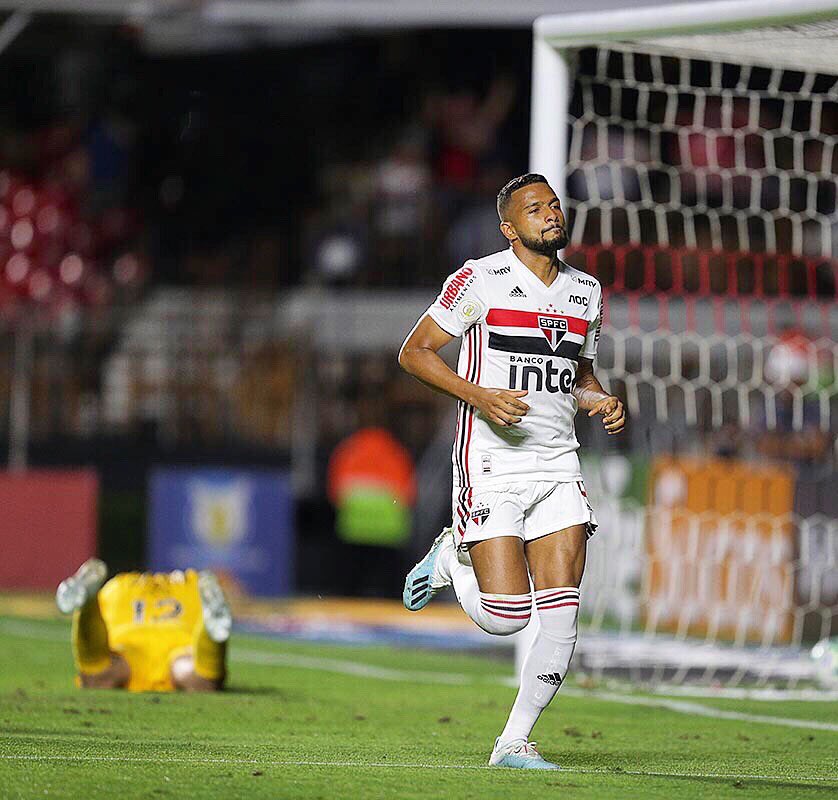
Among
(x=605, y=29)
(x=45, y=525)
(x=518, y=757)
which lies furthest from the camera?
(x=45, y=525)

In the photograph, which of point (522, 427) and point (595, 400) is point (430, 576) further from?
point (595, 400)

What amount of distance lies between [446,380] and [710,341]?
8391mm

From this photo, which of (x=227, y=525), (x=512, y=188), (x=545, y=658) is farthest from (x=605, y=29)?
(x=227, y=525)

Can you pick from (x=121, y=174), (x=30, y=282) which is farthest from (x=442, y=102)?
(x=30, y=282)

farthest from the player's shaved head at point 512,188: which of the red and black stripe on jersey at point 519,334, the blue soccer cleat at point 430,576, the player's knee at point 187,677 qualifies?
the player's knee at point 187,677

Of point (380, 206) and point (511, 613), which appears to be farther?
point (380, 206)

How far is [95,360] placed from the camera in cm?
1686

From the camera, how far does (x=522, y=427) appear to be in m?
5.52

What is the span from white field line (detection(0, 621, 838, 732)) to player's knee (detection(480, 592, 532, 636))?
2.25 m

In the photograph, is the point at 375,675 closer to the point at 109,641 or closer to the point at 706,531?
the point at 109,641

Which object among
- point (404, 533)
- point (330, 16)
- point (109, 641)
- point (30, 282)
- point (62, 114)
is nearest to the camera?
point (109, 641)

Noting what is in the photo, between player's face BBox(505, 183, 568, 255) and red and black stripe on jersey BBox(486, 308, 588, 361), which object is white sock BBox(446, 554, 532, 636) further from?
player's face BBox(505, 183, 568, 255)

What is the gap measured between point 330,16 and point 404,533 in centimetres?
477

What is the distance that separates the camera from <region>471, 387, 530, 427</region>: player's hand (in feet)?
17.3
